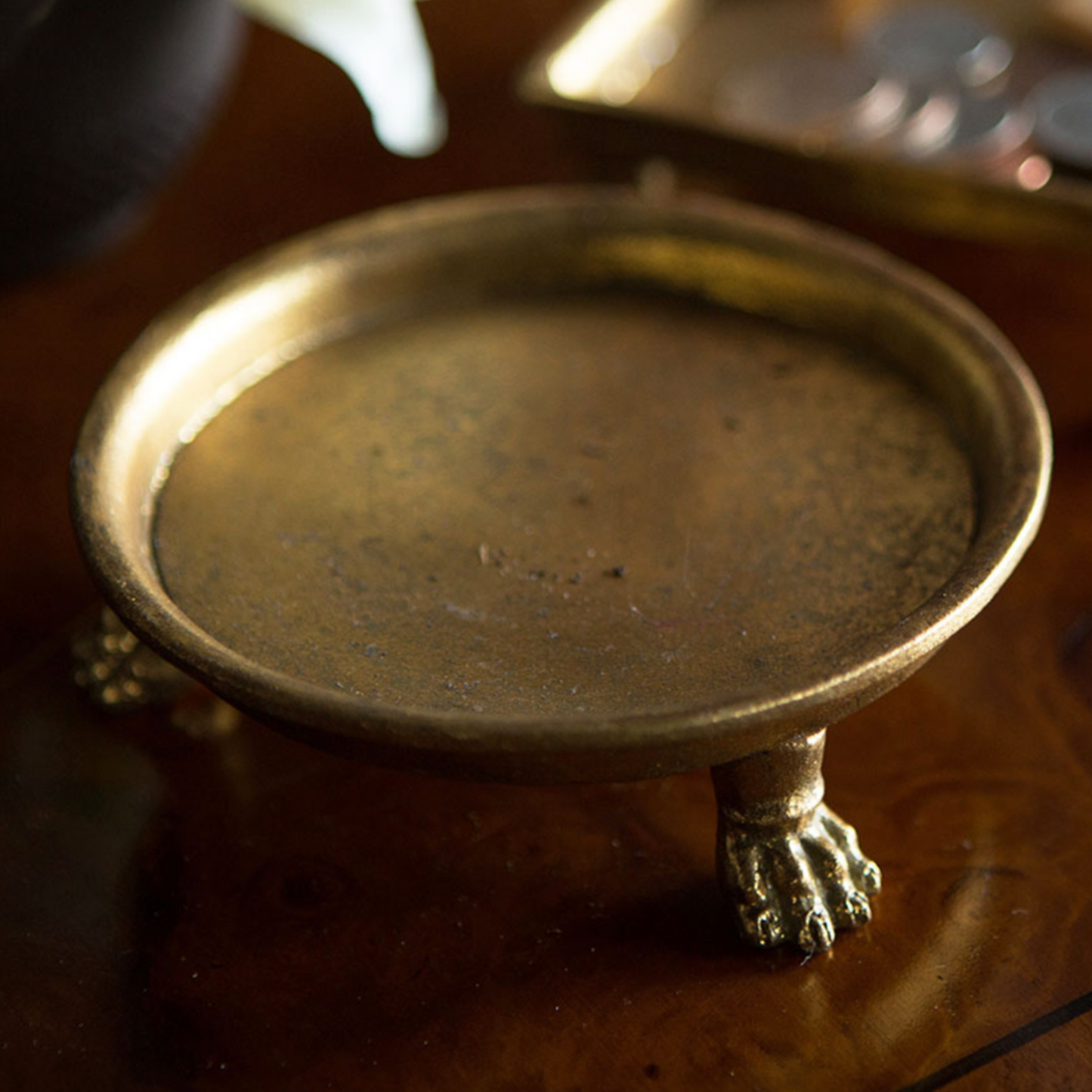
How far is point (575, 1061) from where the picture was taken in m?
0.60

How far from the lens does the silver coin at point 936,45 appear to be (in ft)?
3.45

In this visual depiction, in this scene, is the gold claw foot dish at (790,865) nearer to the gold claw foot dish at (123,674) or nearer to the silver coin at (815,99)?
the gold claw foot dish at (123,674)

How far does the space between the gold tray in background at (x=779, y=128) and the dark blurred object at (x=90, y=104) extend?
0.26m

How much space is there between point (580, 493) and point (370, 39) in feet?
0.94

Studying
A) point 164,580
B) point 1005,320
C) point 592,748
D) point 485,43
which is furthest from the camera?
point 485,43

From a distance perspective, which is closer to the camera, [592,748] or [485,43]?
[592,748]

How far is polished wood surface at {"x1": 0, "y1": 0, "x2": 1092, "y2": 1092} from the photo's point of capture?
1.97ft

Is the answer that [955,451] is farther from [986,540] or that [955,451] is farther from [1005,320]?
[1005,320]

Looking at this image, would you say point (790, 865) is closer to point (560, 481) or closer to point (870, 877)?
point (870, 877)

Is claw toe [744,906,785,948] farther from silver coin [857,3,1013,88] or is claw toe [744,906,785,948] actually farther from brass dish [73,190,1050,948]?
silver coin [857,3,1013,88]

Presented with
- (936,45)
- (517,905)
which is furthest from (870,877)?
(936,45)

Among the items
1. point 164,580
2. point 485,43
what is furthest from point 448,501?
point 485,43

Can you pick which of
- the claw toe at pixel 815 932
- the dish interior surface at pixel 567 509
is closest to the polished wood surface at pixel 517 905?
the claw toe at pixel 815 932

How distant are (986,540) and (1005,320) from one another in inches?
16.8
